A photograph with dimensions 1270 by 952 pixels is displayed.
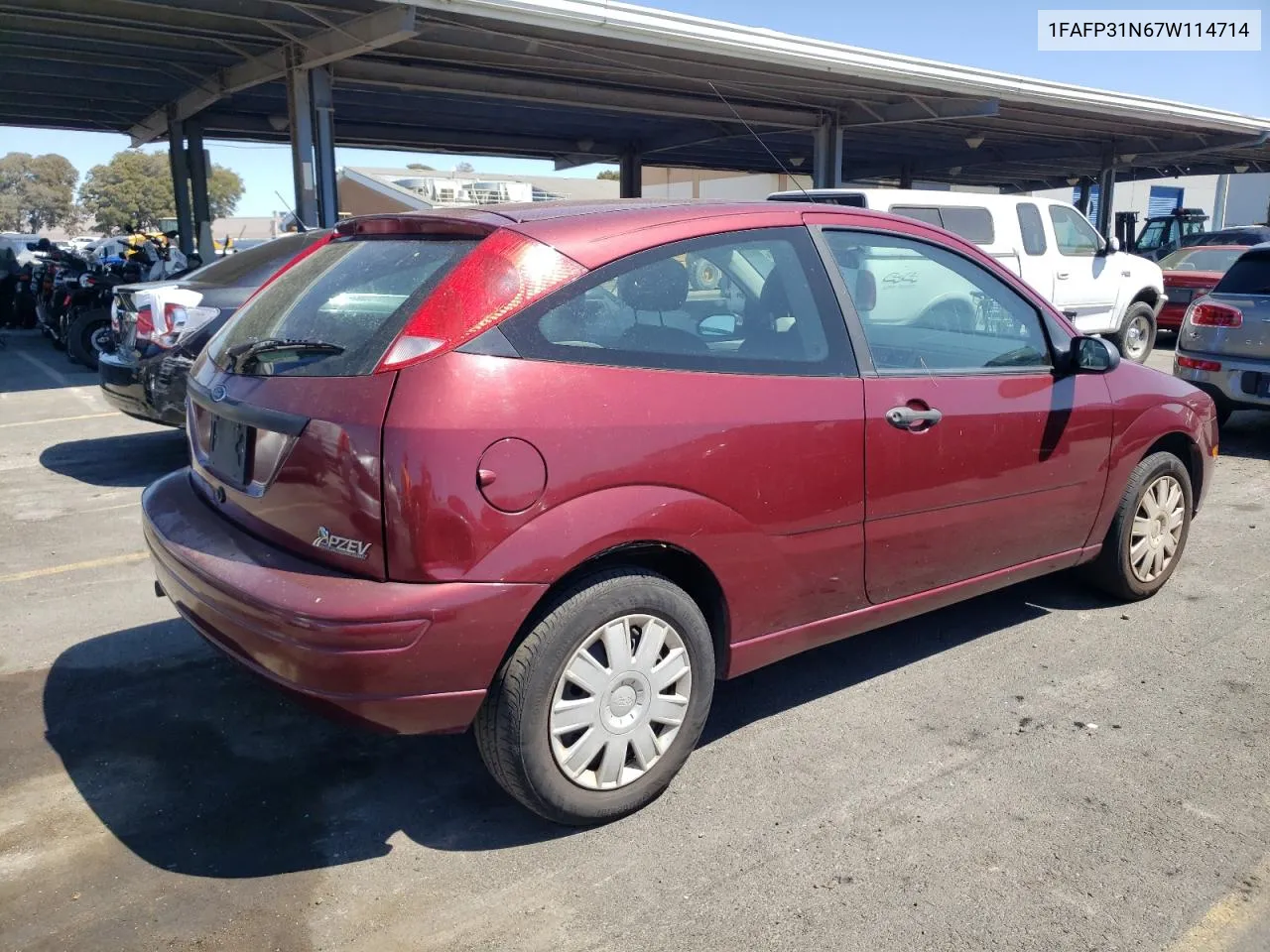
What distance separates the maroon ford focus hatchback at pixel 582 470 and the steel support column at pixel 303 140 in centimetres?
1094

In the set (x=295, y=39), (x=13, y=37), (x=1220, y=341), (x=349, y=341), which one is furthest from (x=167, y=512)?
(x=13, y=37)

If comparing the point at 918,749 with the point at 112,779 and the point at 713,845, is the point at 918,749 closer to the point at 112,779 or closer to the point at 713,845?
the point at 713,845

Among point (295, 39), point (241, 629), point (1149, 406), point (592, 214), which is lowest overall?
point (241, 629)

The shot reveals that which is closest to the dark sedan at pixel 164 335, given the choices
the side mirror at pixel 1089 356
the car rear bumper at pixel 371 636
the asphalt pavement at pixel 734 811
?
the asphalt pavement at pixel 734 811

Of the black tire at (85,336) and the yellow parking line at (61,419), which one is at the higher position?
the black tire at (85,336)

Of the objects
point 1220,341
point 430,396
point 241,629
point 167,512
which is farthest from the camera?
point 1220,341

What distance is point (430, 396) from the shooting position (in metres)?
2.60

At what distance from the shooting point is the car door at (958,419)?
11.6ft

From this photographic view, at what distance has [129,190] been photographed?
82688 mm

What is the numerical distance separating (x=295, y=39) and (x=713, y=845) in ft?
41.4

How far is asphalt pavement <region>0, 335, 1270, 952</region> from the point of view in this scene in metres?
2.59

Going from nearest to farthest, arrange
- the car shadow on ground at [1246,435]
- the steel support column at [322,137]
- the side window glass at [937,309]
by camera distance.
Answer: the side window glass at [937,309] → the car shadow on ground at [1246,435] → the steel support column at [322,137]

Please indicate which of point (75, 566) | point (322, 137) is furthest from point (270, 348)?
point (322, 137)

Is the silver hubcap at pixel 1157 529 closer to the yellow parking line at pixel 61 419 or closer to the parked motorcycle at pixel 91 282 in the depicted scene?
the yellow parking line at pixel 61 419
